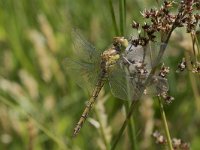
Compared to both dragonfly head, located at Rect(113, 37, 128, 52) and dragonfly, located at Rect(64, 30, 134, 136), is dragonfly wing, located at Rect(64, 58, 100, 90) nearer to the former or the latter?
→ dragonfly, located at Rect(64, 30, 134, 136)

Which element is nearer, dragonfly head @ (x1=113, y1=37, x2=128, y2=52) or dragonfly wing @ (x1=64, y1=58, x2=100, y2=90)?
dragonfly head @ (x1=113, y1=37, x2=128, y2=52)

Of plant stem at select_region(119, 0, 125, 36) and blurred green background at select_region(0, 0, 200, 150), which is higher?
plant stem at select_region(119, 0, 125, 36)

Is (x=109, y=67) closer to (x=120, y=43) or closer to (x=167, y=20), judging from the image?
(x=120, y=43)

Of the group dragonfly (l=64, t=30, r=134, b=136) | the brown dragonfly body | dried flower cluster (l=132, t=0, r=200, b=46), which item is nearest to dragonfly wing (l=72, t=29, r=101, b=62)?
dragonfly (l=64, t=30, r=134, b=136)

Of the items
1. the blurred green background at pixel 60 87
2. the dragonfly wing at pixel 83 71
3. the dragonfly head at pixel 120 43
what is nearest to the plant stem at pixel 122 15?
the dragonfly head at pixel 120 43

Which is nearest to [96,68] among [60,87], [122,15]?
[122,15]

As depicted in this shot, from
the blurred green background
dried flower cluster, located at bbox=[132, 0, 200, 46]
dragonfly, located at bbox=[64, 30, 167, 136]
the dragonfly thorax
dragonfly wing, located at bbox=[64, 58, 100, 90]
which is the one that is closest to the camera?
dried flower cluster, located at bbox=[132, 0, 200, 46]

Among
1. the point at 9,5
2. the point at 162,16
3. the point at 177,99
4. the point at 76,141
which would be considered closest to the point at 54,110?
the point at 76,141
